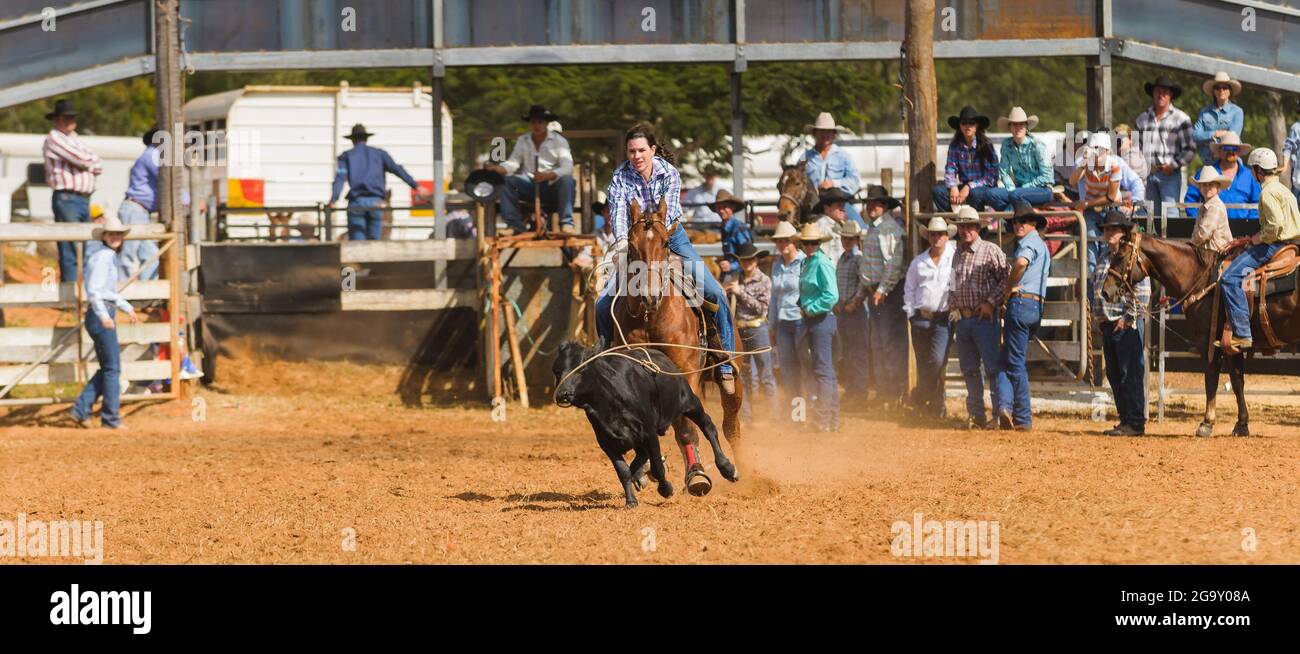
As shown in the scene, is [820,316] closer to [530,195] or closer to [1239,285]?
[1239,285]

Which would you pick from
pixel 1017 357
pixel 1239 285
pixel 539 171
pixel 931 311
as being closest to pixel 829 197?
pixel 931 311

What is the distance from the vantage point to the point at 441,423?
64.1 feet

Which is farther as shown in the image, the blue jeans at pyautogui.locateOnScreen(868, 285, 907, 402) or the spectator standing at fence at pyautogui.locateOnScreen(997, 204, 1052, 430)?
the blue jeans at pyautogui.locateOnScreen(868, 285, 907, 402)

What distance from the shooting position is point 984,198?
18.8m

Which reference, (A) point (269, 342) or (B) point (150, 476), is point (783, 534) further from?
(A) point (269, 342)

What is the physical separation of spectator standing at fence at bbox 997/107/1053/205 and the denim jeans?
2241 millimetres

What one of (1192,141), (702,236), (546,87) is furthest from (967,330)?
(546,87)

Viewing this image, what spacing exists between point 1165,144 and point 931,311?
3492 mm

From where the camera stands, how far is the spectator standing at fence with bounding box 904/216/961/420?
18141 millimetres

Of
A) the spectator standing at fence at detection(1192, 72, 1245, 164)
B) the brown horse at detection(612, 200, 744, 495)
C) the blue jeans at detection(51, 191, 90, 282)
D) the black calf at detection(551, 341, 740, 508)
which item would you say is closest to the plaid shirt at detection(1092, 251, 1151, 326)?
the spectator standing at fence at detection(1192, 72, 1245, 164)

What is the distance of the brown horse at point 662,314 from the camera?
11820mm

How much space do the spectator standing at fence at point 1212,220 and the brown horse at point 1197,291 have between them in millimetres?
115

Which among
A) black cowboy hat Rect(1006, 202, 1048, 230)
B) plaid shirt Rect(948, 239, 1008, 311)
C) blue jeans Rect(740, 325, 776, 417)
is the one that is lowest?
blue jeans Rect(740, 325, 776, 417)

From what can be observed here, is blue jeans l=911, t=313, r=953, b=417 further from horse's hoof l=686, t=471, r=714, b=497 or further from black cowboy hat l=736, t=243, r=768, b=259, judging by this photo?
horse's hoof l=686, t=471, r=714, b=497
